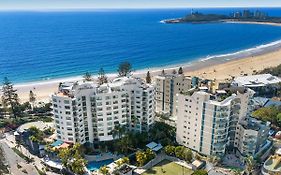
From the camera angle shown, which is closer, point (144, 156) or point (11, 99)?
point (144, 156)

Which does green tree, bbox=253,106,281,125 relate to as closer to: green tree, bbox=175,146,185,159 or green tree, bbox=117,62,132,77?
green tree, bbox=175,146,185,159

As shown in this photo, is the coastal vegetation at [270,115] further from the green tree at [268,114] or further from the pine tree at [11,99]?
the pine tree at [11,99]

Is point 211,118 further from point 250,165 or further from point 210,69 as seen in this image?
point 210,69

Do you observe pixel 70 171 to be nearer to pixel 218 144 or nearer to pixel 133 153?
pixel 133 153

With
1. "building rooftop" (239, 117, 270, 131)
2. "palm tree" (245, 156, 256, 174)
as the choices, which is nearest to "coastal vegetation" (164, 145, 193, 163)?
"palm tree" (245, 156, 256, 174)

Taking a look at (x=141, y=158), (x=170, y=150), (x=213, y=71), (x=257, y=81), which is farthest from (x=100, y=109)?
(x=213, y=71)

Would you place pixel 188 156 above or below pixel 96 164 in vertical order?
above

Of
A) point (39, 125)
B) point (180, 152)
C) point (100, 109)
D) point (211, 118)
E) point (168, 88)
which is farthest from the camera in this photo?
point (168, 88)
